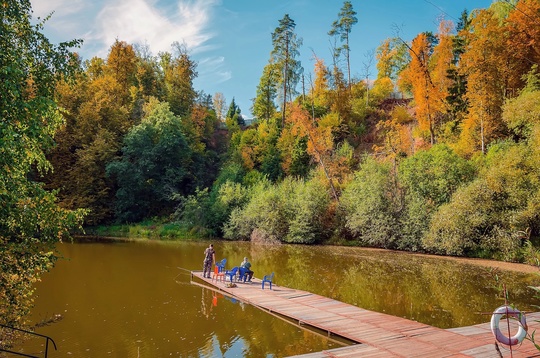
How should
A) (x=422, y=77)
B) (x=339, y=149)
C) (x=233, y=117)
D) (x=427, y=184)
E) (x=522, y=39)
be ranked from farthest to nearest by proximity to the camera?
1. (x=233, y=117)
2. (x=339, y=149)
3. (x=422, y=77)
4. (x=522, y=39)
5. (x=427, y=184)

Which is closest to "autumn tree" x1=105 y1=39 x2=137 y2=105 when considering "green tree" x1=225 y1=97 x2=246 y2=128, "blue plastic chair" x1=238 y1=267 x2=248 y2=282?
"green tree" x1=225 y1=97 x2=246 y2=128

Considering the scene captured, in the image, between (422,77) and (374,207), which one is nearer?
(374,207)

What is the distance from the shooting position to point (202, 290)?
1454cm

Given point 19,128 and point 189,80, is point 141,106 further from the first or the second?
point 19,128

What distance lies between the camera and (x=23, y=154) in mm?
5902

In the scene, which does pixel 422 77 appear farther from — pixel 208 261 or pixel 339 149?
pixel 208 261

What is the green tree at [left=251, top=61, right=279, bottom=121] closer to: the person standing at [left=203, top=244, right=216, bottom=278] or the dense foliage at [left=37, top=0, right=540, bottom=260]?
the dense foliage at [left=37, top=0, right=540, bottom=260]

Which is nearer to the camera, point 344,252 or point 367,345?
point 367,345

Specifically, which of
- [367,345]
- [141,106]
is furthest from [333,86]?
[367,345]

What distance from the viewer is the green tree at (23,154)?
577 centimetres

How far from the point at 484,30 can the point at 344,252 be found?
56.4 ft

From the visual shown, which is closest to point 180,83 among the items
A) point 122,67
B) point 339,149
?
point 122,67

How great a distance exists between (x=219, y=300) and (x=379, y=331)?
5.80 m

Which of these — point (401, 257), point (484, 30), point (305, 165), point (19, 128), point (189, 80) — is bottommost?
point (401, 257)
